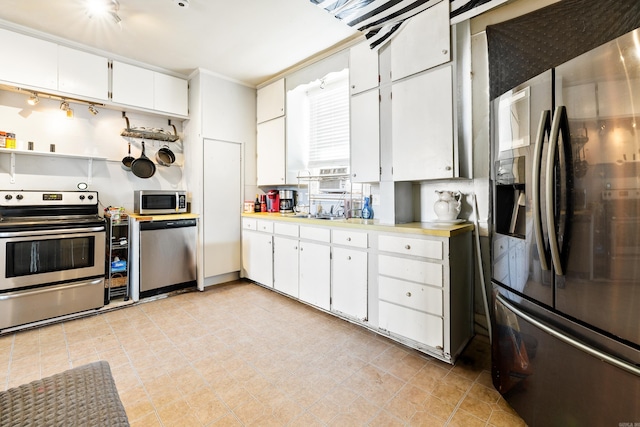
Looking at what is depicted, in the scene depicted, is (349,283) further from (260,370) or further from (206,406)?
(206,406)

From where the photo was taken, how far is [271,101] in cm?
389

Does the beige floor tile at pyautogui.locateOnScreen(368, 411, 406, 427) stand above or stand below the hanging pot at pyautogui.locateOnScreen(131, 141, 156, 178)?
below

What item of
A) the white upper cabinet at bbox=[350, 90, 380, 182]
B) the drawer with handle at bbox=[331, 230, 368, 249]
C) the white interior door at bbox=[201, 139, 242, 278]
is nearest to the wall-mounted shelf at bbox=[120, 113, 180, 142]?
the white interior door at bbox=[201, 139, 242, 278]

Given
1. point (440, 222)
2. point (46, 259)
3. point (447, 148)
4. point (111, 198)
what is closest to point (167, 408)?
point (46, 259)

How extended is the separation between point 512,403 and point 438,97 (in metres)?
2.10

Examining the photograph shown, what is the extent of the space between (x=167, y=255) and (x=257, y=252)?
1.06m

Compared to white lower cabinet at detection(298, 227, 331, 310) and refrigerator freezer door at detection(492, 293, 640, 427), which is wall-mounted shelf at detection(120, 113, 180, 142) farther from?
refrigerator freezer door at detection(492, 293, 640, 427)

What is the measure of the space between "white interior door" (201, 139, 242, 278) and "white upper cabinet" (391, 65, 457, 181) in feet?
7.61

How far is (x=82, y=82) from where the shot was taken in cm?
305

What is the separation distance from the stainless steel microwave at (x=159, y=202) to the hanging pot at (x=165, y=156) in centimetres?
50

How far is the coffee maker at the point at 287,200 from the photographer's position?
152 inches

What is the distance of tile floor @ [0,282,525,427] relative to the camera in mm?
1595

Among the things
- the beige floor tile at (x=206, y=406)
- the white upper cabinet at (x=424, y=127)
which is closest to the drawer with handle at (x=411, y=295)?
the white upper cabinet at (x=424, y=127)

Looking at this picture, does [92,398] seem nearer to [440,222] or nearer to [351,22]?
[440,222]
